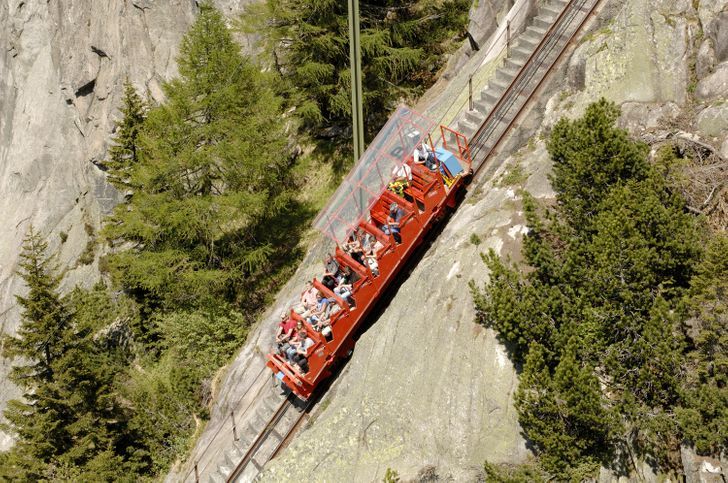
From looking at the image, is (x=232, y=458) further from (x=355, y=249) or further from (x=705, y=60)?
(x=705, y=60)

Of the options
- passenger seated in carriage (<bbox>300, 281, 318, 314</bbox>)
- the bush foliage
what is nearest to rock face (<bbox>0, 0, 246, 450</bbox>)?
passenger seated in carriage (<bbox>300, 281, 318, 314</bbox>)

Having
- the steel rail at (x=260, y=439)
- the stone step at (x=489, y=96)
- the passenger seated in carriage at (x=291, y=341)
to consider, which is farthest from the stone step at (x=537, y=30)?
the steel rail at (x=260, y=439)

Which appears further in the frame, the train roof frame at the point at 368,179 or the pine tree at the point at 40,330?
the pine tree at the point at 40,330

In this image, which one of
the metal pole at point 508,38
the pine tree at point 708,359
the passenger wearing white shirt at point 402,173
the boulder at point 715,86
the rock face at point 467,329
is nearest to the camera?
the pine tree at point 708,359

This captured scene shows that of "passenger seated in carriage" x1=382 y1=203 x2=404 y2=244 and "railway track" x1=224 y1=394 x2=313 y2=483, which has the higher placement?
"passenger seated in carriage" x1=382 y1=203 x2=404 y2=244

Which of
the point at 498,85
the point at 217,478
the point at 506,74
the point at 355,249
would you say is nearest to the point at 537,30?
the point at 506,74

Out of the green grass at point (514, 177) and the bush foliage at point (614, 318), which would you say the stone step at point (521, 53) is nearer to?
the green grass at point (514, 177)

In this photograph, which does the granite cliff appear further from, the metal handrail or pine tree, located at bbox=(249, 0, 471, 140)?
pine tree, located at bbox=(249, 0, 471, 140)
